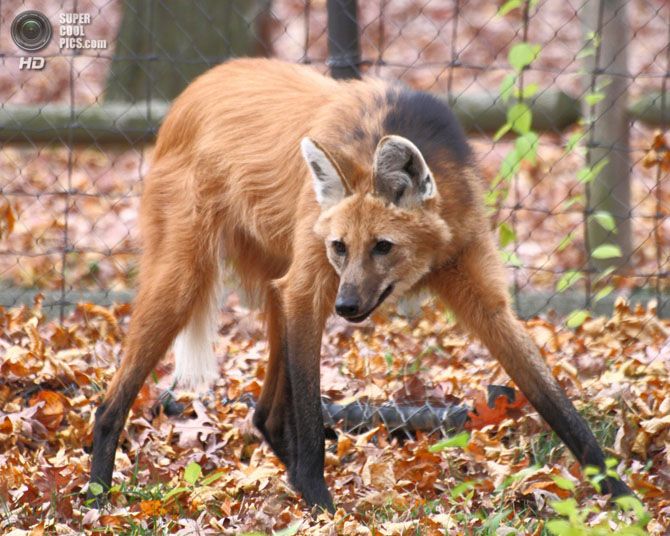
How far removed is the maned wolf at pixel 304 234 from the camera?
3.31 metres

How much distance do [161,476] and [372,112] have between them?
1.53 m

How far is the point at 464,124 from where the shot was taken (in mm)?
5703

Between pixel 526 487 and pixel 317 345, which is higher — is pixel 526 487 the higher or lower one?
the lower one

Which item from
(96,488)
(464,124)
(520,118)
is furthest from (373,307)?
(464,124)

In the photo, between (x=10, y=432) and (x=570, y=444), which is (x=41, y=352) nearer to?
(x=10, y=432)

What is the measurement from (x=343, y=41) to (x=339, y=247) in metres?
1.60

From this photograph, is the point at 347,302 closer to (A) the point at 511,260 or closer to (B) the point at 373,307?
(B) the point at 373,307

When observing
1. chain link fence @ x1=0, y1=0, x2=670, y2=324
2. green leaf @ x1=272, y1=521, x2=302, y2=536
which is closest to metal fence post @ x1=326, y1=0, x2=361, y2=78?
chain link fence @ x1=0, y1=0, x2=670, y2=324

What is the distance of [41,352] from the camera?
4387 mm

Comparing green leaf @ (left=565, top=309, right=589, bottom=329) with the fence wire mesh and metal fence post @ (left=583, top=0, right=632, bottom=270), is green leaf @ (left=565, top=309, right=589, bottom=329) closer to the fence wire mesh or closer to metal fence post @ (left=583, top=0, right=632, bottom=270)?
the fence wire mesh

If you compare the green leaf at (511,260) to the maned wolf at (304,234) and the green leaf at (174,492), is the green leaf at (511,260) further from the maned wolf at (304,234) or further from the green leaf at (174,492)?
the green leaf at (174,492)

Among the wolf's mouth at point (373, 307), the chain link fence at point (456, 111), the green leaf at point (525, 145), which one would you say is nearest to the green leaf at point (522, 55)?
the chain link fence at point (456, 111)

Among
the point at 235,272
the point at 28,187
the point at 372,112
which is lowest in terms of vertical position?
the point at 28,187

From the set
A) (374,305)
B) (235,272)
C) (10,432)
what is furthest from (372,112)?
(10,432)
